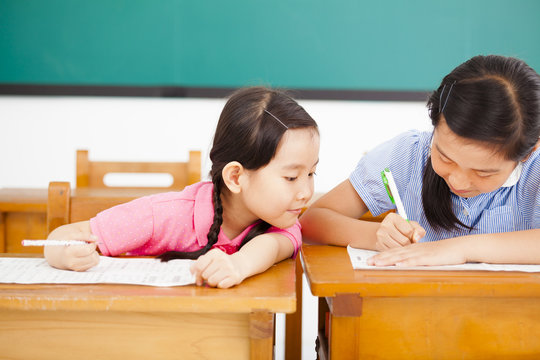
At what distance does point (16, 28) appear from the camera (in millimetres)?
3039

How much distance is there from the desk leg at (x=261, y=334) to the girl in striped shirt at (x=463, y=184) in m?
0.30

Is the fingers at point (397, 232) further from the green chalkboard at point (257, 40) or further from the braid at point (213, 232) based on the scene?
the green chalkboard at point (257, 40)

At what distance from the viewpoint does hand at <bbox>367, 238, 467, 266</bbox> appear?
974 mm

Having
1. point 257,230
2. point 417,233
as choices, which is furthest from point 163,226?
point 417,233

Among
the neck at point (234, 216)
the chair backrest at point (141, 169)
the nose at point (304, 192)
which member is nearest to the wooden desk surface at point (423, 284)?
the nose at point (304, 192)

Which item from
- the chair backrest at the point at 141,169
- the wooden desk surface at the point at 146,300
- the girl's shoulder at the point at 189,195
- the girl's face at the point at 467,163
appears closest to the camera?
the wooden desk surface at the point at 146,300

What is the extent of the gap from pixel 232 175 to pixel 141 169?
1.18m

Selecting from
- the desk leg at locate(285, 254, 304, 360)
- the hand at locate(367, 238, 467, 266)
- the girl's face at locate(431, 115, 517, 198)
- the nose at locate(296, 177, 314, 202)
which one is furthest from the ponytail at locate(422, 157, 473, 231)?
the desk leg at locate(285, 254, 304, 360)

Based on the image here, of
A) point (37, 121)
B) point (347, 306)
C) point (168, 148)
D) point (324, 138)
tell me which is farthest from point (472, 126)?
point (37, 121)

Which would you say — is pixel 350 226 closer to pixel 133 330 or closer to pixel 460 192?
pixel 460 192

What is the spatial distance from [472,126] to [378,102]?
A: 211cm

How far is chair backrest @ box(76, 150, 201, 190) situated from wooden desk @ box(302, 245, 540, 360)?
1341 millimetres

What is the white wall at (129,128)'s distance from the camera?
10.1 feet

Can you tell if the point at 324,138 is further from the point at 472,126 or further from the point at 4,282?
the point at 4,282
